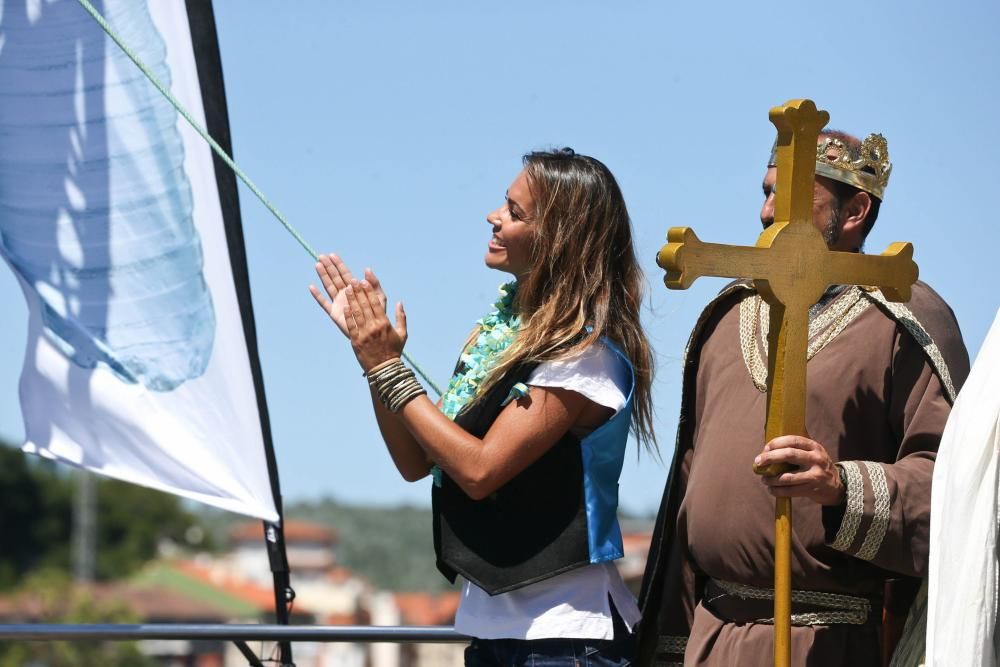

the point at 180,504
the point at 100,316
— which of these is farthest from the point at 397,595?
the point at 100,316

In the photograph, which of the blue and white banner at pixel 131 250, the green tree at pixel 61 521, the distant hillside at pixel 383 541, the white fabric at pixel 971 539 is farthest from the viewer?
the distant hillside at pixel 383 541

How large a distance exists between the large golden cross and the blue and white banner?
170 cm

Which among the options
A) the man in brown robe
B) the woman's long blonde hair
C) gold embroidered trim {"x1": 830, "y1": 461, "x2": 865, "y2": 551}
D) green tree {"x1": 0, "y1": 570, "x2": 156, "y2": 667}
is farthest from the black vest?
green tree {"x1": 0, "y1": 570, "x2": 156, "y2": 667}

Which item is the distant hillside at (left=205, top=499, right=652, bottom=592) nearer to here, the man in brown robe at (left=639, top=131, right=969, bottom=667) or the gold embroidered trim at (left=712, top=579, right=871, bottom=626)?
the man in brown robe at (left=639, top=131, right=969, bottom=667)

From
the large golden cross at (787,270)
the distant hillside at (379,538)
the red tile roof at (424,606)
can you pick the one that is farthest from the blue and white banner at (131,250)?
the distant hillside at (379,538)

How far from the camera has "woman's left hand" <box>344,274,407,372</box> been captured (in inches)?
129

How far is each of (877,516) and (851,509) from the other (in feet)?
0.16

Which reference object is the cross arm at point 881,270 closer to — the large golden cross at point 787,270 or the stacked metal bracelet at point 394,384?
the large golden cross at point 787,270

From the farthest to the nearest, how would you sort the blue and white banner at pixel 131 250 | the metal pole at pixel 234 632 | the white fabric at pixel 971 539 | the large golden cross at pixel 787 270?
1. the blue and white banner at pixel 131 250
2. the metal pole at pixel 234 632
3. the large golden cross at pixel 787 270
4. the white fabric at pixel 971 539

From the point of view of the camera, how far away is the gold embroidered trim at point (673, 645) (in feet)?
Answer: 10.9

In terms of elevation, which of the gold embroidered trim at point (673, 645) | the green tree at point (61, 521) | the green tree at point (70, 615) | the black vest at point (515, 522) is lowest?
the gold embroidered trim at point (673, 645)

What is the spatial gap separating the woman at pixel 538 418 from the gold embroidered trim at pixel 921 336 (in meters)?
0.48

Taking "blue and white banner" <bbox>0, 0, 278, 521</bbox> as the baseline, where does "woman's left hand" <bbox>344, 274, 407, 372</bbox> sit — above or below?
below

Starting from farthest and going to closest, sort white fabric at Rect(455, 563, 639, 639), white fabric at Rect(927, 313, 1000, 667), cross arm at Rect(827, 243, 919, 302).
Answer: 1. white fabric at Rect(455, 563, 639, 639)
2. cross arm at Rect(827, 243, 919, 302)
3. white fabric at Rect(927, 313, 1000, 667)
